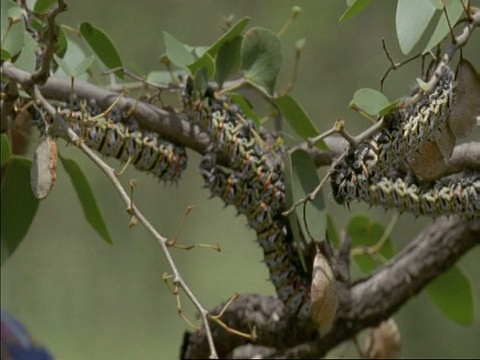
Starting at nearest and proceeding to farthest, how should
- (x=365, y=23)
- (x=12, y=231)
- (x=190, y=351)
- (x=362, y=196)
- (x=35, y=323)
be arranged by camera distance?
(x=362, y=196), (x=12, y=231), (x=190, y=351), (x=365, y=23), (x=35, y=323)

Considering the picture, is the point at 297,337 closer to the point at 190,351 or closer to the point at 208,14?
the point at 190,351

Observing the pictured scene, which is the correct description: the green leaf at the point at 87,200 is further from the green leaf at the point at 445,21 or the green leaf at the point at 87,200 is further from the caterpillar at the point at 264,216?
the green leaf at the point at 445,21

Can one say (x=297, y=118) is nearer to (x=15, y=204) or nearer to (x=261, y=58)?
(x=261, y=58)

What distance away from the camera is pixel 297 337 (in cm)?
94

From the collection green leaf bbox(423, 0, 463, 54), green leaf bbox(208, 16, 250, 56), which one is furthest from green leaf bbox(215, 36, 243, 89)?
green leaf bbox(423, 0, 463, 54)

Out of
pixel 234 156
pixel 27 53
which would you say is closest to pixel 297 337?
pixel 234 156

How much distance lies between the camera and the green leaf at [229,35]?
81cm

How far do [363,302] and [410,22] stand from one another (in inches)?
14.5

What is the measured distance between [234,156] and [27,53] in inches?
6.7

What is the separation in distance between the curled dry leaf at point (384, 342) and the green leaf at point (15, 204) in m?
0.36

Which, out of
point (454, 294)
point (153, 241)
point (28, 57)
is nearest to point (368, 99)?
point (28, 57)

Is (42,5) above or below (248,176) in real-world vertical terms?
above

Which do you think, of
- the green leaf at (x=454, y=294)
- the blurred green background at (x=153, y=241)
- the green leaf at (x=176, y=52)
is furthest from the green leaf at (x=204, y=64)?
the blurred green background at (x=153, y=241)

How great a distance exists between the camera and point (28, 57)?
75 cm
